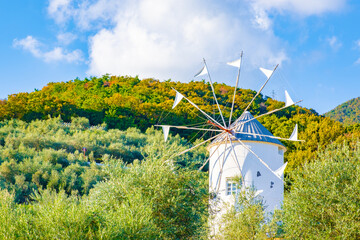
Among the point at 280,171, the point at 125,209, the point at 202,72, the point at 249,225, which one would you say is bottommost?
the point at 249,225

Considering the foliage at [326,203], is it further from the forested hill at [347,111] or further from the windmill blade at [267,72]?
the forested hill at [347,111]

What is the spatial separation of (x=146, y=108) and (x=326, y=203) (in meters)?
34.5

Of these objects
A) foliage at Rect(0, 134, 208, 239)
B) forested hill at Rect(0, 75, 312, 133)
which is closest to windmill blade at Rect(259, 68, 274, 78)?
foliage at Rect(0, 134, 208, 239)

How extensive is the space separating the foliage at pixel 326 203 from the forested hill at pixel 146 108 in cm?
1614

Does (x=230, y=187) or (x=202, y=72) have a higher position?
(x=202, y=72)

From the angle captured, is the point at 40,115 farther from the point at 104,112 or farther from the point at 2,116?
the point at 104,112

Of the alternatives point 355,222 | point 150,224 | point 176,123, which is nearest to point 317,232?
point 355,222

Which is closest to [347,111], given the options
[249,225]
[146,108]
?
[146,108]

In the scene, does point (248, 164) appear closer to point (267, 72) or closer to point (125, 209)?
point (267, 72)

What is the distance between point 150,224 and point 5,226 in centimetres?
334

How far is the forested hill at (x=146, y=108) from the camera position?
33.4 m

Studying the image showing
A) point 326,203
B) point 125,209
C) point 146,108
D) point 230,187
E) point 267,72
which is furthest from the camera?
point 146,108

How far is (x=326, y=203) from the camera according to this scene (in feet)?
41.6

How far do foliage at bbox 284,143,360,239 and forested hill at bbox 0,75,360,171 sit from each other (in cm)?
1614
